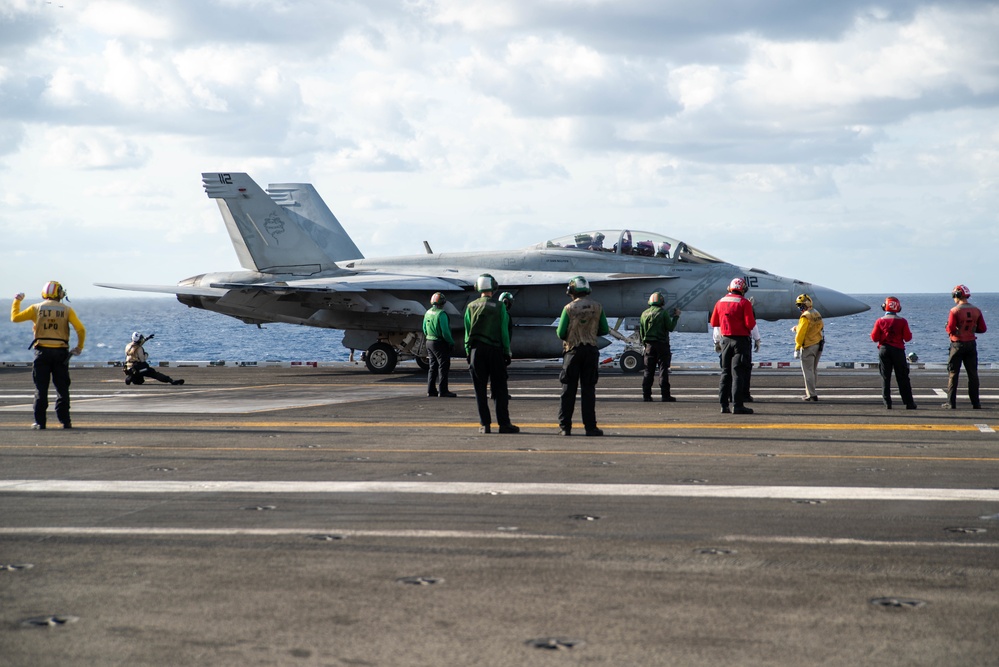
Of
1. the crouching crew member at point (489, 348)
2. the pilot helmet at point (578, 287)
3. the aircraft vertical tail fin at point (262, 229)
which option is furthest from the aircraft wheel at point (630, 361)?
the pilot helmet at point (578, 287)

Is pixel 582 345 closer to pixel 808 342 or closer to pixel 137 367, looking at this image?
pixel 808 342

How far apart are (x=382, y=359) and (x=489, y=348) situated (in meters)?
14.6

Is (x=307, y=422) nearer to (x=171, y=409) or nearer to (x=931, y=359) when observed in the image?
(x=171, y=409)

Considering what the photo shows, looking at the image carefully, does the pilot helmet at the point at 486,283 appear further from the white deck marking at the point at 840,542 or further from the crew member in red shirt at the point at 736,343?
the white deck marking at the point at 840,542

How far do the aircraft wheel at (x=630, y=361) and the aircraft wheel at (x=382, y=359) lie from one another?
600cm

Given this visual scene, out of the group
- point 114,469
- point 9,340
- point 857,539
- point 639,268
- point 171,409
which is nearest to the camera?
point 857,539

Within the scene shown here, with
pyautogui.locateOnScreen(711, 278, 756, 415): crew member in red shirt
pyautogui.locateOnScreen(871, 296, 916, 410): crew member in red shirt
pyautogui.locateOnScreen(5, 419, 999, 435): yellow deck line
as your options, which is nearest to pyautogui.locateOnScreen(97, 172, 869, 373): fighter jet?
pyautogui.locateOnScreen(871, 296, 916, 410): crew member in red shirt

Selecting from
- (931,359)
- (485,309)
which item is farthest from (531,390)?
(931,359)

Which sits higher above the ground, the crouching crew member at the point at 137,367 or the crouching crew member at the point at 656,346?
the crouching crew member at the point at 656,346

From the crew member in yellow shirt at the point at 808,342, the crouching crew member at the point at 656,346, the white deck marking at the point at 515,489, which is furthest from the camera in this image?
the crouching crew member at the point at 656,346

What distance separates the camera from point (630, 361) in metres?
25.5

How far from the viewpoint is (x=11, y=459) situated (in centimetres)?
1040

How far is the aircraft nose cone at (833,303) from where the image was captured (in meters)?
24.0

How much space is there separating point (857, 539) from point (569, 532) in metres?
1.84
